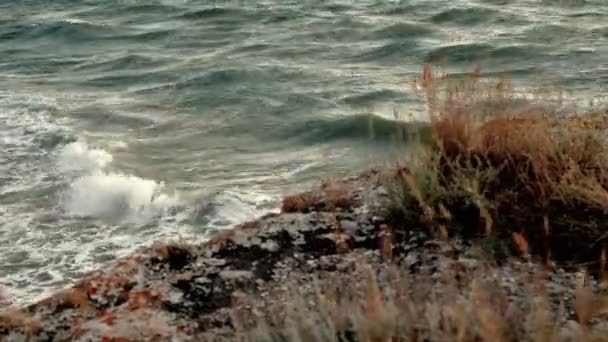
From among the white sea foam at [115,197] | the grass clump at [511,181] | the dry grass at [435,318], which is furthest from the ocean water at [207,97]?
the dry grass at [435,318]

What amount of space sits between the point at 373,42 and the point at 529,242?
10.0 meters

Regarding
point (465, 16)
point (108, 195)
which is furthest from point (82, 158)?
point (465, 16)

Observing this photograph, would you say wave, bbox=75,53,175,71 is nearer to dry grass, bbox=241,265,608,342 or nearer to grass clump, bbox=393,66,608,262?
grass clump, bbox=393,66,608,262

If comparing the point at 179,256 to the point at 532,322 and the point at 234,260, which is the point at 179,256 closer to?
the point at 234,260

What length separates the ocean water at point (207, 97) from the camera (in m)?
8.48

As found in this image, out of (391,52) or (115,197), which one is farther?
(391,52)

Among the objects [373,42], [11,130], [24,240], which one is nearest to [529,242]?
[24,240]

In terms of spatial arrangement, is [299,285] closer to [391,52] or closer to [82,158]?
[82,158]

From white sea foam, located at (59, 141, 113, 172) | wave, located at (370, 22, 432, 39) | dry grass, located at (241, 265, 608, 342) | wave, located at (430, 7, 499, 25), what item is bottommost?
white sea foam, located at (59, 141, 113, 172)

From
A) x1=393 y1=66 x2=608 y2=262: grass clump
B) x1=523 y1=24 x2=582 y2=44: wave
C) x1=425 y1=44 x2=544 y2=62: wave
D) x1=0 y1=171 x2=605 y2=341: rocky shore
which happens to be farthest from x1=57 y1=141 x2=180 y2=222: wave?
x1=523 y1=24 x2=582 y2=44: wave

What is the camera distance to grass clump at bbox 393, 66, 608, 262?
4656 mm

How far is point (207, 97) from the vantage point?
40.7 feet

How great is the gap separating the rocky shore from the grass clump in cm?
18

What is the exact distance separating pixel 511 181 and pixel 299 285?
144cm
